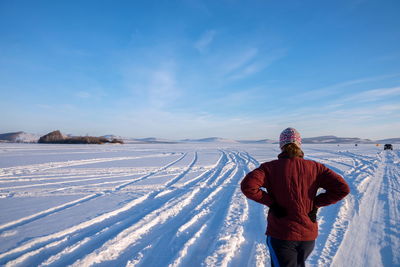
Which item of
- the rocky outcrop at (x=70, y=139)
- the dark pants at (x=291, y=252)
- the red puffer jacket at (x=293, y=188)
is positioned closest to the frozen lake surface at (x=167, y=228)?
the dark pants at (x=291, y=252)

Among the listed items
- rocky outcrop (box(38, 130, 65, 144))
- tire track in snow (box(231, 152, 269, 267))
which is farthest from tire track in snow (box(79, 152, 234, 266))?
rocky outcrop (box(38, 130, 65, 144))

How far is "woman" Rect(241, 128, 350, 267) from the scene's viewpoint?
5.81ft

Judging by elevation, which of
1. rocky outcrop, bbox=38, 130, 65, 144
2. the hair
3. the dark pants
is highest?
rocky outcrop, bbox=38, 130, 65, 144

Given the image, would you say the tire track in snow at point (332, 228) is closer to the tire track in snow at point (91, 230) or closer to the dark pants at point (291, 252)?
the dark pants at point (291, 252)

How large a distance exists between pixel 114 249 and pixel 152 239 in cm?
57

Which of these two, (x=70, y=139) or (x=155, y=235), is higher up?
(x=70, y=139)

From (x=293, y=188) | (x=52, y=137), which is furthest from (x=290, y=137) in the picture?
(x=52, y=137)

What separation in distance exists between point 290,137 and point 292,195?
0.48 m

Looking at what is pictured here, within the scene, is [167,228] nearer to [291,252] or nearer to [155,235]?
[155,235]

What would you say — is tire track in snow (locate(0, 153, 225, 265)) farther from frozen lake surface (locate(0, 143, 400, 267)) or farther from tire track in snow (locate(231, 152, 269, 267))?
tire track in snow (locate(231, 152, 269, 267))

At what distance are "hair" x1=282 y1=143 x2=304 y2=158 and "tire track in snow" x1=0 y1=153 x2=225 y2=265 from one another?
10.1 ft

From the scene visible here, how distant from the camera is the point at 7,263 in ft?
9.66

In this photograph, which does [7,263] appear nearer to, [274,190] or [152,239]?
[152,239]

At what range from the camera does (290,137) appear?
192 cm
